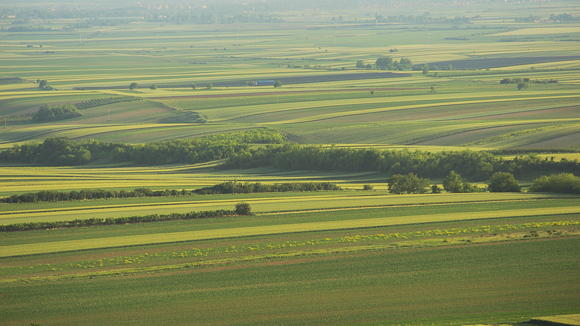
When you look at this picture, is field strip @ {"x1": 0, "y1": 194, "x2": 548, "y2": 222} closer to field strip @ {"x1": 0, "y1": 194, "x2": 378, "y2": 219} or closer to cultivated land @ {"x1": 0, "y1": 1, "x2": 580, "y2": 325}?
field strip @ {"x1": 0, "y1": 194, "x2": 378, "y2": 219}

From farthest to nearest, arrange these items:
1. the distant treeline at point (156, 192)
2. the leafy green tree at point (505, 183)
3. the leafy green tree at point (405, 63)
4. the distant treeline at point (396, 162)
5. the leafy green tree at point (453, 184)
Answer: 1. the leafy green tree at point (405, 63)
2. the distant treeline at point (396, 162)
3. the leafy green tree at point (453, 184)
4. the leafy green tree at point (505, 183)
5. the distant treeline at point (156, 192)

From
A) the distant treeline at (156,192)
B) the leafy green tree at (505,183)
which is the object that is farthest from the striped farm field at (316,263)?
the distant treeline at (156,192)

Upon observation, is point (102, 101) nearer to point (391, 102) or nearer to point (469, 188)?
point (391, 102)

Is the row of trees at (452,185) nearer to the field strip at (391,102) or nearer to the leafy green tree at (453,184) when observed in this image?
the leafy green tree at (453,184)

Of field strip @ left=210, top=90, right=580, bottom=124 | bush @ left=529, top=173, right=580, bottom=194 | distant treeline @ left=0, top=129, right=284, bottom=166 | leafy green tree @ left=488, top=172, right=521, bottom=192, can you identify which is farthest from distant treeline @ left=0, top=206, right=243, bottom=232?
field strip @ left=210, top=90, right=580, bottom=124

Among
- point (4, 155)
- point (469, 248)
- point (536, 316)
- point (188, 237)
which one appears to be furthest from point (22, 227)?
point (4, 155)

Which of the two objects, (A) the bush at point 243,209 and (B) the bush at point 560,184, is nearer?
(A) the bush at point 243,209

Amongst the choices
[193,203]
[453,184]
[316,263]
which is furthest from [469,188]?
[316,263]

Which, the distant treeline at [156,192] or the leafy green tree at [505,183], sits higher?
the leafy green tree at [505,183]
